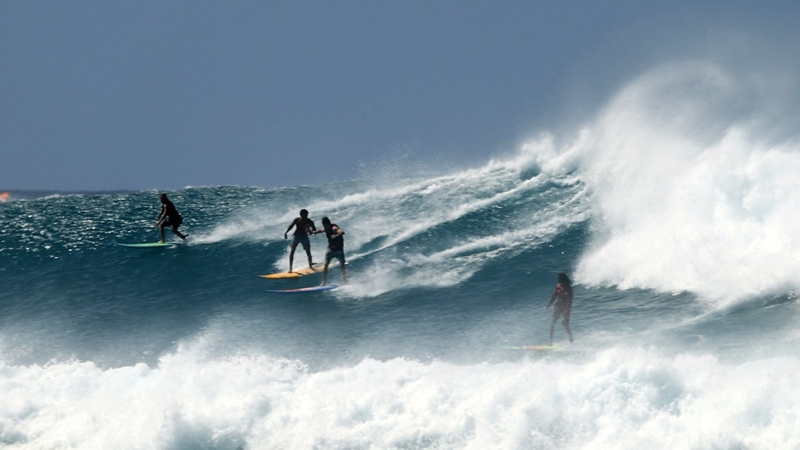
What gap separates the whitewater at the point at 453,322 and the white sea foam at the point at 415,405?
0.03 meters

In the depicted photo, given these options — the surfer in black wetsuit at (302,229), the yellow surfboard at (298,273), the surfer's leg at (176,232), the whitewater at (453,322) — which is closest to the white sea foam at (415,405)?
the whitewater at (453,322)

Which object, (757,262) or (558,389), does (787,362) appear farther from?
(757,262)

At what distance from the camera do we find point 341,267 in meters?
19.5

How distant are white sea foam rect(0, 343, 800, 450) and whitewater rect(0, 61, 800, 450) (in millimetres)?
34

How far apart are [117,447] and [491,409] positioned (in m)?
6.02

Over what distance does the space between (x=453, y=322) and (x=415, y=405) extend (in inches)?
157

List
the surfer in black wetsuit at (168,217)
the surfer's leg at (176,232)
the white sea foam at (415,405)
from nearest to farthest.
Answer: the white sea foam at (415,405), the surfer in black wetsuit at (168,217), the surfer's leg at (176,232)

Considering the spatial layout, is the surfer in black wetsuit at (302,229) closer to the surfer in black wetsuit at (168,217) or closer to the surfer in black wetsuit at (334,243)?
the surfer in black wetsuit at (334,243)

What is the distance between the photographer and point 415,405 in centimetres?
1235

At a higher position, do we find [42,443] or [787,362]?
[787,362]

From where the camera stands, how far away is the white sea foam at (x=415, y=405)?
1085 centimetres

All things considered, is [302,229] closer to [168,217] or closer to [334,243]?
[334,243]

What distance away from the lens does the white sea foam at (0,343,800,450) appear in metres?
10.9

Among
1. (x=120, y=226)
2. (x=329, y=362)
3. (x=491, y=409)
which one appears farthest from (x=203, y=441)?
(x=120, y=226)
